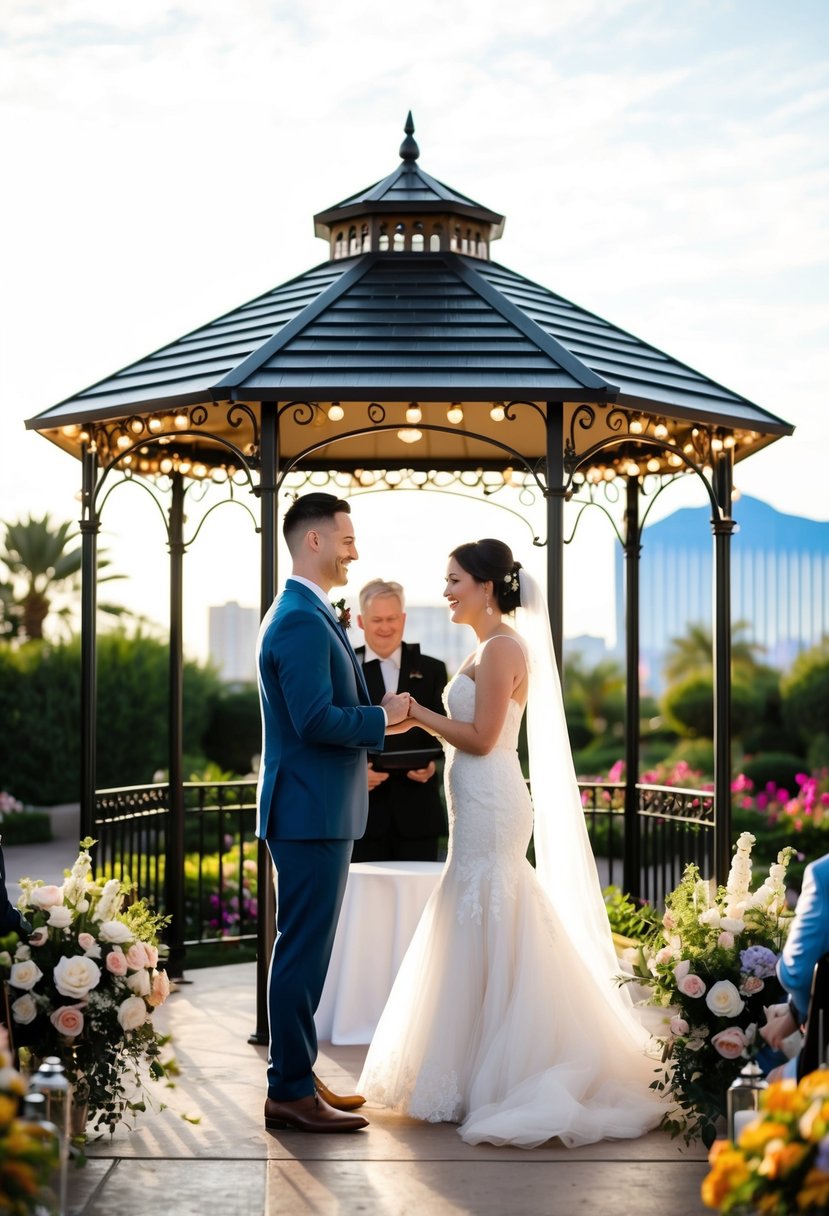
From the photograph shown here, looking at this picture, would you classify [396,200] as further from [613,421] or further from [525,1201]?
[525,1201]

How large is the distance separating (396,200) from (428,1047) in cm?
468

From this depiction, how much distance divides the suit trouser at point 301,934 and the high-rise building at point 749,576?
3506 cm

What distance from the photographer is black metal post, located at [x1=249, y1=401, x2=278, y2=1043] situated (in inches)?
263

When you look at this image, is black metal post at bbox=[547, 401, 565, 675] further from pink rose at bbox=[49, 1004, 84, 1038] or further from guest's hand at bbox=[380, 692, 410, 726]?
pink rose at bbox=[49, 1004, 84, 1038]

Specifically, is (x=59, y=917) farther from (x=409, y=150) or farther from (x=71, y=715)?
(x=71, y=715)

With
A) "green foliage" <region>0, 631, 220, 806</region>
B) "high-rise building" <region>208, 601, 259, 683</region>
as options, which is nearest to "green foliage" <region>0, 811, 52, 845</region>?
"green foliage" <region>0, 631, 220, 806</region>

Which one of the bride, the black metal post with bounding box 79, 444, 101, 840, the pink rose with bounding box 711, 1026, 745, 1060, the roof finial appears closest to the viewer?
the pink rose with bounding box 711, 1026, 745, 1060

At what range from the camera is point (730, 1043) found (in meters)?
4.90

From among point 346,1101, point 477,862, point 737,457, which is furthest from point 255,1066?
point 737,457

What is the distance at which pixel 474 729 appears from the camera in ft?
18.4

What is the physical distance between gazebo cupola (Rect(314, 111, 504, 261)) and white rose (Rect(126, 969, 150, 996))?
14.6 feet

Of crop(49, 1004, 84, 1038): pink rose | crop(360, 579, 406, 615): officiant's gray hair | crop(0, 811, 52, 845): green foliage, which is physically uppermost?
crop(360, 579, 406, 615): officiant's gray hair

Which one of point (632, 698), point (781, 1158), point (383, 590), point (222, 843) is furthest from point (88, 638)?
point (781, 1158)

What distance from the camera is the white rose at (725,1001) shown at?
494cm
